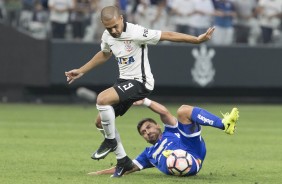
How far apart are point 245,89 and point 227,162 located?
46.6 ft

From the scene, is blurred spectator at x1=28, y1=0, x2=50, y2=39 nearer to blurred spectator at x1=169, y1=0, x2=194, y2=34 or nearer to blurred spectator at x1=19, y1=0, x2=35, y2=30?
blurred spectator at x1=19, y1=0, x2=35, y2=30

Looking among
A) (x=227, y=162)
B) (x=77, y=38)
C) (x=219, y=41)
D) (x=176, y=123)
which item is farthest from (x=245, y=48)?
(x=176, y=123)

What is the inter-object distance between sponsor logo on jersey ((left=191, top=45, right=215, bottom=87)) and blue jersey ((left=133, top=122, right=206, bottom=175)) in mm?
15162

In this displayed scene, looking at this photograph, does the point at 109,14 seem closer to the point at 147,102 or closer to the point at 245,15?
the point at 147,102

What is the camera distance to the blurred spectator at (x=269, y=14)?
84.6 ft

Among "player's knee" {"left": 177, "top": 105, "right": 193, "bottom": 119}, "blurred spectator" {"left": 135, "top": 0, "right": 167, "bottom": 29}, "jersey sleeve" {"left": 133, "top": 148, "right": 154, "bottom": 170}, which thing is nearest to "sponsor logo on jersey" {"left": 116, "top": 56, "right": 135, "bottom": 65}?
"player's knee" {"left": 177, "top": 105, "right": 193, "bottom": 119}

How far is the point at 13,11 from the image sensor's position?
81.6ft

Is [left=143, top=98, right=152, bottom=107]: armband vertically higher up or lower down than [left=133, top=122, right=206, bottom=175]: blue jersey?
higher up

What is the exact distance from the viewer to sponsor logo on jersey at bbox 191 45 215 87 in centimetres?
2672

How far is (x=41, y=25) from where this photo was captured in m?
25.2

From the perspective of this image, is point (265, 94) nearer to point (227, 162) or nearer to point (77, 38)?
point (77, 38)

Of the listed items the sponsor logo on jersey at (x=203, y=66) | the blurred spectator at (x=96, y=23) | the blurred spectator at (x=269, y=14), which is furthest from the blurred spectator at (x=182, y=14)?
the blurred spectator at (x=269, y=14)

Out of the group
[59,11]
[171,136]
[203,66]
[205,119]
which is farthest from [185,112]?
[203,66]

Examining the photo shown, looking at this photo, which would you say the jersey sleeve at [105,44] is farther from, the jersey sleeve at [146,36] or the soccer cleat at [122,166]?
the soccer cleat at [122,166]
